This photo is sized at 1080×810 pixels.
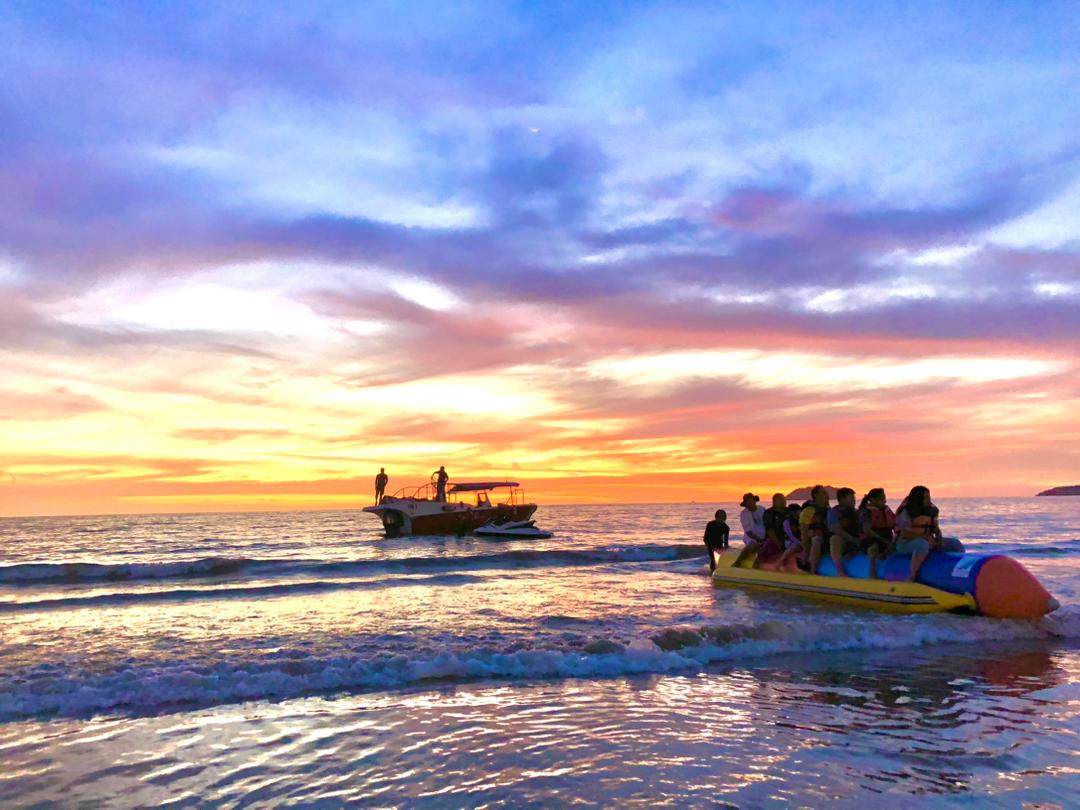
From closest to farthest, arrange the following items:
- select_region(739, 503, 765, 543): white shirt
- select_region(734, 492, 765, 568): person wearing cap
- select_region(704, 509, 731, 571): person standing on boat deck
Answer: select_region(734, 492, 765, 568): person wearing cap → select_region(739, 503, 765, 543): white shirt → select_region(704, 509, 731, 571): person standing on boat deck

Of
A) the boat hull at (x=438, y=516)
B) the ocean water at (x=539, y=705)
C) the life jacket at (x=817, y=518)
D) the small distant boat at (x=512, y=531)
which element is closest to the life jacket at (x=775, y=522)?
the life jacket at (x=817, y=518)

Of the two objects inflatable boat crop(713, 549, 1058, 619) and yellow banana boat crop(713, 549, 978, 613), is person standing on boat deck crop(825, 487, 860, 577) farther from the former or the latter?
yellow banana boat crop(713, 549, 978, 613)

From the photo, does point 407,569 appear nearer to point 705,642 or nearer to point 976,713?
point 705,642

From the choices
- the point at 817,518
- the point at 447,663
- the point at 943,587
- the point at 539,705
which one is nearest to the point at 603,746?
the point at 539,705

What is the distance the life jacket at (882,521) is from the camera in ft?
46.8

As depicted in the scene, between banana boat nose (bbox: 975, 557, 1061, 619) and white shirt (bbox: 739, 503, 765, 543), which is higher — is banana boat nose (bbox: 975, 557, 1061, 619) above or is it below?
below

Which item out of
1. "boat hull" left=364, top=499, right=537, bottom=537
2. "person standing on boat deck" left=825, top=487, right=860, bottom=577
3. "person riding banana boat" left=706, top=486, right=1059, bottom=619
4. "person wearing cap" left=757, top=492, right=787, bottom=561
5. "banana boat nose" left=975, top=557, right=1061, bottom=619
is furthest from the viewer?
"boat hull" left=364, top=499, right=537, bottom=537

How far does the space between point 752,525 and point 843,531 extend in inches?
159

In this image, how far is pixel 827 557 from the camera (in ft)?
51.1

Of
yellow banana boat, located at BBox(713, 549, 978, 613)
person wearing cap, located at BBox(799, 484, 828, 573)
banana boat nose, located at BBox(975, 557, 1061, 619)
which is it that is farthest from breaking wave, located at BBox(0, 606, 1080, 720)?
person wearing cap, located at BBox(799, 484, 828, 573)

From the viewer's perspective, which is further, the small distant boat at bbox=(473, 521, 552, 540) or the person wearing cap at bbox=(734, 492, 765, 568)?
the small distant boat at bbox=(473, 521, 552, 540)

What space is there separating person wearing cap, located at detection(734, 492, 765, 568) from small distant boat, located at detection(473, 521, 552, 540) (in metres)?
26.3

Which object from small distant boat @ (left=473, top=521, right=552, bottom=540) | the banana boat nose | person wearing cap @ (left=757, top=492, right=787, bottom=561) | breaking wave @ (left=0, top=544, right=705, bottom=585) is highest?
person wearing cap @ (left=757, top=492, right=787, bottom=561)

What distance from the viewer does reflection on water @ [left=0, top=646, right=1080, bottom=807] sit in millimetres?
5266
